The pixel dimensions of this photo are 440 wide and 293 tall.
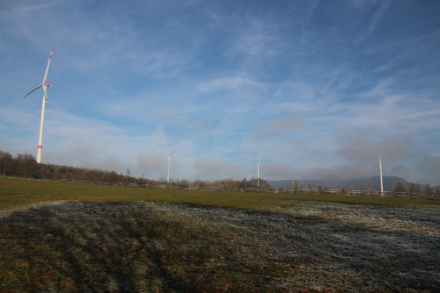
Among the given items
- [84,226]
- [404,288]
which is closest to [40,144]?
[84,226]

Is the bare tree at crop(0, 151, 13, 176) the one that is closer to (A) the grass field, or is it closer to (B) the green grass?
(B) the green grass

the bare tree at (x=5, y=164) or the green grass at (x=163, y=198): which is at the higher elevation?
the bare tree at (x=5, y=164)

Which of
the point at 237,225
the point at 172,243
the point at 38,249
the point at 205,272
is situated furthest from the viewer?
the point at 237,225

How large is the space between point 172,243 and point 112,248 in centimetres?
195

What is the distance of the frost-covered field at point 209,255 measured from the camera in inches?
232

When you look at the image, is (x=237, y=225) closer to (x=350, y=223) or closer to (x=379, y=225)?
(x=350, y=223)

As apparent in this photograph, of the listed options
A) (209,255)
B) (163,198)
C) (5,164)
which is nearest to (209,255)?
(209,255)

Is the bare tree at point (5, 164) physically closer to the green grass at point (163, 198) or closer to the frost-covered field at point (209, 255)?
the green grass at point (163, 198)

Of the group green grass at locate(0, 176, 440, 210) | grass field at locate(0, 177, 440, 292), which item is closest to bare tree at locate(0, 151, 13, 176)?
green grass at locate(0, 176, 440, 210)

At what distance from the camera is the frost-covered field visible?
19.3ft

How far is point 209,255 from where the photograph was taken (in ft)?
26.5

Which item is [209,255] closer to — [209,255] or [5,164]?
[209,255]

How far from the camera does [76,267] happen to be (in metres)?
6.73

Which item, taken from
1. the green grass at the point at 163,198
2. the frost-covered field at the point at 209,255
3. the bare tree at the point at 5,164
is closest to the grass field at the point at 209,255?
the frost-covered field at the point at 209,255
